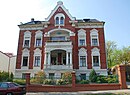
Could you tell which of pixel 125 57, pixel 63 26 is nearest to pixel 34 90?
pixel 63 26

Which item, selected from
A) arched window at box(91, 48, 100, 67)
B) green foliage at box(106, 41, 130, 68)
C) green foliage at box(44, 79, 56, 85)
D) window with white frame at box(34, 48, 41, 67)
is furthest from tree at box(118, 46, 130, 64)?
green foliage at box(44, 79, 56, 85)

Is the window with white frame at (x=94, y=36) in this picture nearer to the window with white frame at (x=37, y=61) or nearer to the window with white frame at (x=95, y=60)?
the window with white frame at (x=95, y=60)

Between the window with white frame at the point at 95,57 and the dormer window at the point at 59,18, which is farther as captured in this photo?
the dormer window at the point at 59,18

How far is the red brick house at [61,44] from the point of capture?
29.7m

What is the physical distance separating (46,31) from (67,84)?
1354cm

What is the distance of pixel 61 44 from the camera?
96.5 feet

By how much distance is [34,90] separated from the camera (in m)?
19.8

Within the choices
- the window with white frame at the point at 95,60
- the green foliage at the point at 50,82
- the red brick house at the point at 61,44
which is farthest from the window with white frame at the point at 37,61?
the window with white frame at the point at 95,60

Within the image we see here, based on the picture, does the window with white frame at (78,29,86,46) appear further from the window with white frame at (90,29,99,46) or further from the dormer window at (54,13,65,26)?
the dormer window at (54,13,65,26)

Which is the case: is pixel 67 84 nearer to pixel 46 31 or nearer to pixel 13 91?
pixel 13 91

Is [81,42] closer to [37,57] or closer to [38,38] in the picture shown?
[38,38]

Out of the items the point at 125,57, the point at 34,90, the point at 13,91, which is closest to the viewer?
the point at 13,91

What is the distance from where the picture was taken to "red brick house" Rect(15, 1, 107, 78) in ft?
97.5

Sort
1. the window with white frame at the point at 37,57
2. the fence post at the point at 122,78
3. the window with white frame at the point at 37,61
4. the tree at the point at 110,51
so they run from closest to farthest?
1. the fence post at the point at 122,78
2. the window with white frame at the point at 37,61
3. the window with white frame at the point at 37,57
4. the tree at the point at 110,51
